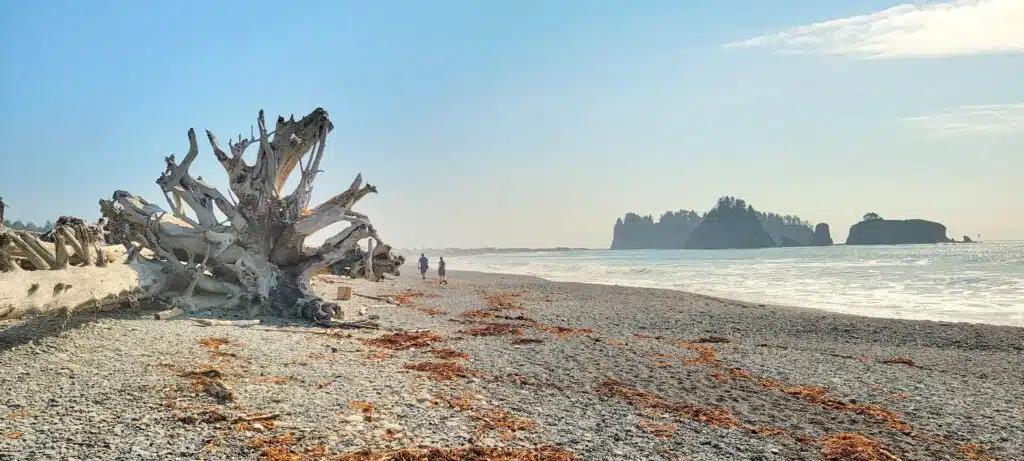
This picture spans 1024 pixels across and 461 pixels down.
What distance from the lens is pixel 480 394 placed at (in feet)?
23.9

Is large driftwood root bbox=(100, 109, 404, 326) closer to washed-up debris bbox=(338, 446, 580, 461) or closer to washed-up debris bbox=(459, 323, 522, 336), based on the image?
washed-up debris bbox=(459, 323, 522, 336)

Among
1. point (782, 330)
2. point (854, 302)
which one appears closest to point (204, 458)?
point (782, 330)

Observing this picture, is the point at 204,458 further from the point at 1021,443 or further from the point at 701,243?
the point at 701,243

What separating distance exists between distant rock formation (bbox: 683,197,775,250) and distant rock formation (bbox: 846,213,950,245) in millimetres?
25358

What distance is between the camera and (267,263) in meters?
14.7

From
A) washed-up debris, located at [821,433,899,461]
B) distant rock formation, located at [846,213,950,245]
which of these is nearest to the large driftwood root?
washed-up debris, located at [821,433,899,461]

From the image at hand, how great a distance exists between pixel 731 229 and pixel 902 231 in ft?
132

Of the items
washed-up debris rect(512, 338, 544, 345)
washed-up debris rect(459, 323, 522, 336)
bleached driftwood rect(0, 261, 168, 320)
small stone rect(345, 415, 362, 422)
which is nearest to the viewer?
small stone rect(345, 415, 362, 422)

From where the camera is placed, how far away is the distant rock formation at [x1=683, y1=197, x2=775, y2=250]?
168500 mm

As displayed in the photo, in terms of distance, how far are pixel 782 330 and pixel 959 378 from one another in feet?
19.7

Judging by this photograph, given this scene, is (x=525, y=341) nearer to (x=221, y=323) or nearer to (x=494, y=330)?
(x=494, y=330)

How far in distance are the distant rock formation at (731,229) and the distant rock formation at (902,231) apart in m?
25.4

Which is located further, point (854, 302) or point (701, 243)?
point (701, 243)

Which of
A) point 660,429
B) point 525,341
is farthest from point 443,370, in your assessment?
point 525,341
